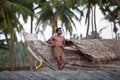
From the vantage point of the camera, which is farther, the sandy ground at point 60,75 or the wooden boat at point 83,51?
the wooden boat at point 83,51

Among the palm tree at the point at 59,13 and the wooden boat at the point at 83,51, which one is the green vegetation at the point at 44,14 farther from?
the wooden boat at the point at 83,51

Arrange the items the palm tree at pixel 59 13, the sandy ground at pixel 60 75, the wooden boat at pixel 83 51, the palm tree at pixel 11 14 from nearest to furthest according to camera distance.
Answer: the sandy ground at pixel 60 75 → the wooden boat at pixel 83 51 → the palm tree at pixel 11 14 → the palm tree at pixel 59 13

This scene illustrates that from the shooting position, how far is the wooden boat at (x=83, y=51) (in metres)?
8.18

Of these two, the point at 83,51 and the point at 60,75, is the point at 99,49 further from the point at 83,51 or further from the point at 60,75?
the point at 60,75

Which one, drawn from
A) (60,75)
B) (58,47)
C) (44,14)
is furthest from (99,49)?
(44,14)

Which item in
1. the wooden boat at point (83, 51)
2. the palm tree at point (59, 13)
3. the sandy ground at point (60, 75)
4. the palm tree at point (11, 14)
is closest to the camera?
the sandy ground at point (60, 75)

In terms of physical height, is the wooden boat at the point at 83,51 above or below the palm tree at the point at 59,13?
below

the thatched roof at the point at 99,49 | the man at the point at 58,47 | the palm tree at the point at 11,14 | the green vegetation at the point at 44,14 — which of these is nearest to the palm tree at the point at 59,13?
the green vegetation at the point at 44,14

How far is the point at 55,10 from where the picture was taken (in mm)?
22219

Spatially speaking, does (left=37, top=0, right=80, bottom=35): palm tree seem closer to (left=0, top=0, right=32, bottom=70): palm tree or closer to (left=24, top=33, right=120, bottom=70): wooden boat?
(left=0, top=0, right=32, bottom=70): palm tree

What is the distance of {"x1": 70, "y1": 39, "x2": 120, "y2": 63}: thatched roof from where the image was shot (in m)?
8.61

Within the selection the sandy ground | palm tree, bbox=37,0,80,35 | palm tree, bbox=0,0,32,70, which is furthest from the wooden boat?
palm tree, bbox=37,0,80,35

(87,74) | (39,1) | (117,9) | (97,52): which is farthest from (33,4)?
(87,74)

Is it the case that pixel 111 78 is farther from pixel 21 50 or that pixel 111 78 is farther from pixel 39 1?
pixel 21 50
